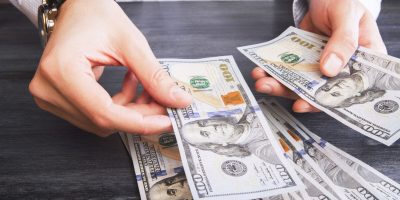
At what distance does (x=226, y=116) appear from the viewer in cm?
67

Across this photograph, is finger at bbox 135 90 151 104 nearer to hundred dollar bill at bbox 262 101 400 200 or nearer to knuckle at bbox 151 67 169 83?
knuckle at bbox 151 67 169 83

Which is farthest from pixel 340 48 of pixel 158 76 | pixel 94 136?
pixel 94 136

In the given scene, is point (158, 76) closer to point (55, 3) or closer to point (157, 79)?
point (157, 79)

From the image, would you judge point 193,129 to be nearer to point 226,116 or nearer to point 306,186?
point 226,116

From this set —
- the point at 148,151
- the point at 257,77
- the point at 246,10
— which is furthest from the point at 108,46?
the point at 246,10

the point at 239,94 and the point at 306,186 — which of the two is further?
the point at 239,94

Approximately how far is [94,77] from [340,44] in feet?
1.43

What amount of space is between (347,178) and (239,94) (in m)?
0.23

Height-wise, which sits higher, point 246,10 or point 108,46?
point 108,46

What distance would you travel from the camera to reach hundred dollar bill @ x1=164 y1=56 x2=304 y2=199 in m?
0.54

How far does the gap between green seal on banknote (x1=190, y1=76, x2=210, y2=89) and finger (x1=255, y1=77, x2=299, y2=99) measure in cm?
9

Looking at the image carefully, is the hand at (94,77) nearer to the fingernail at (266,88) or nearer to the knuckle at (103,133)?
the knuckle at (103,133)

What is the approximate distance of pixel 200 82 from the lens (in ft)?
2.46

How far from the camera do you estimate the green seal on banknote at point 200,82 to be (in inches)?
29.0
